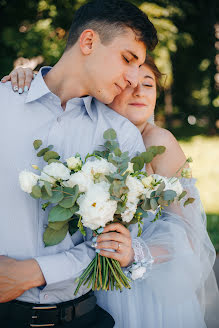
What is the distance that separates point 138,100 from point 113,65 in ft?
1.79

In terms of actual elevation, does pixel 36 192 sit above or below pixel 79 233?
above

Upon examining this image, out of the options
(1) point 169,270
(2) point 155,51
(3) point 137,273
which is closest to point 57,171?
(3) point 137,273

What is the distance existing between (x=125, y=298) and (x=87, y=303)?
1.24 feet

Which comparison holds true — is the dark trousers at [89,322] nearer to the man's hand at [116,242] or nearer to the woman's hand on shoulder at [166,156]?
the man's hand at [116,242]

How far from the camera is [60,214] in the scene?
6.23ft

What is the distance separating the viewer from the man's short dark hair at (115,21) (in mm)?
2461

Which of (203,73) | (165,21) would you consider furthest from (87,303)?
(203,73)

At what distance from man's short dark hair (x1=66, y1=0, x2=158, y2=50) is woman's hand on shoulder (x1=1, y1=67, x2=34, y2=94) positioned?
0.40 meters

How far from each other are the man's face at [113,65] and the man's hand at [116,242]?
869mm

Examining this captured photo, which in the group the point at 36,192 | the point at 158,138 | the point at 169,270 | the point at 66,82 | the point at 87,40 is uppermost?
the point at 87,40

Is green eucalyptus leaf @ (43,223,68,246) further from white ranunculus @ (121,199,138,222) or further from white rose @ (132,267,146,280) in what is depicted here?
white rose @ (132,267,146,280)

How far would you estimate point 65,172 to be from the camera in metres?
1.90

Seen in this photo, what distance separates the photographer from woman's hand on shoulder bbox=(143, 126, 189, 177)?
2.66 meters

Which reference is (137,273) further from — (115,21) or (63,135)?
(115,21)
